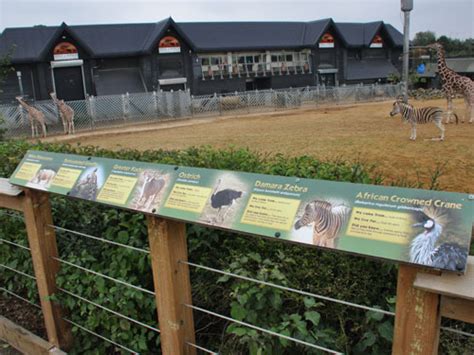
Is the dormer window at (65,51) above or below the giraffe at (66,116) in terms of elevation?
above

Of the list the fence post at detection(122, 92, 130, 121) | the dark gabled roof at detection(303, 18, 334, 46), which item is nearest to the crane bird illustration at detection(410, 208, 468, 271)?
the fence post at detection(122, 92, 130, 121)

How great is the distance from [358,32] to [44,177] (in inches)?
1570

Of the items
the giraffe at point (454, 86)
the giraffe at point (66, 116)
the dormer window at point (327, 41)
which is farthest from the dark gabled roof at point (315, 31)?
the giraffe at point (66, 116)

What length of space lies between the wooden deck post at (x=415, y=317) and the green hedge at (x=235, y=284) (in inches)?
14.4

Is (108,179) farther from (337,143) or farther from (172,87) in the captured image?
(172,87)

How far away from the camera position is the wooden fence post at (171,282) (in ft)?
6.71

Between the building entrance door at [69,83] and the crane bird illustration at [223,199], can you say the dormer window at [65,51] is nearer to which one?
the building entrance door at [69,83]

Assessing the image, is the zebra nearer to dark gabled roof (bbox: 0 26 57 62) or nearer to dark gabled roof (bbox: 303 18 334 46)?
dark gabled roof (bbox: 0 26 57 62)

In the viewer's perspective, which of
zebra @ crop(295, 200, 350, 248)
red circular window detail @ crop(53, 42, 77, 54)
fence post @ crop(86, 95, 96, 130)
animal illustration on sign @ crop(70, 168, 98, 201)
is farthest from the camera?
red circular window detail @ crop(53, 42, 77, 54)

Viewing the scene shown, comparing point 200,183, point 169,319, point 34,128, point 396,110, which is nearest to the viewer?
point 200,183

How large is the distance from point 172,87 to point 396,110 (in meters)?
19.3

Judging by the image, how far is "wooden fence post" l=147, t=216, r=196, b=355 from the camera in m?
2.04

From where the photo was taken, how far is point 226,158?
11.3ft

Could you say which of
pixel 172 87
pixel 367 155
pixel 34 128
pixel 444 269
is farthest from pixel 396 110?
pixel 172 87
